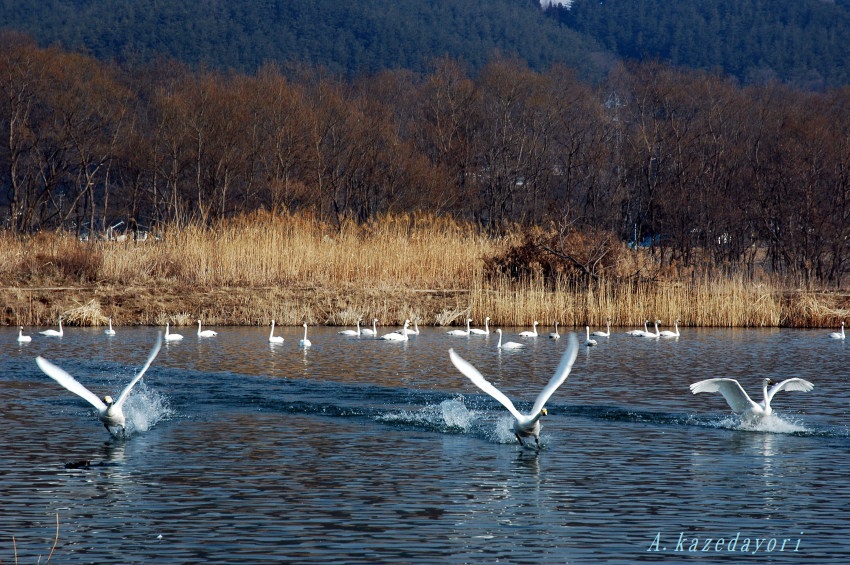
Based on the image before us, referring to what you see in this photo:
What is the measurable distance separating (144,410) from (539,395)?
20.0 ft

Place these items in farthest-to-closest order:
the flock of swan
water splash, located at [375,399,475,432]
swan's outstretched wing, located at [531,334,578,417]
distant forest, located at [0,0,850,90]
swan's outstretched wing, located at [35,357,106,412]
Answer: distant forest, located at [0,0,850,90] < water splash, located at [375,399,475,432] < swan's outstretched wing, located at [35,357,106,412] < the flock of swan < swan's outstretched wing, located at [531,334,578,417]

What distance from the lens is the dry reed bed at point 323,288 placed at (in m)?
33.2

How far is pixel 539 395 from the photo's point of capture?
13.9 m

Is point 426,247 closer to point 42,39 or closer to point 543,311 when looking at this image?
point 543,311

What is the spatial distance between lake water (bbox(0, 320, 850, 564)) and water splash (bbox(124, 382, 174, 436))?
4 cm

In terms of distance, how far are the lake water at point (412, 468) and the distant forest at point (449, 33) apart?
10284cm

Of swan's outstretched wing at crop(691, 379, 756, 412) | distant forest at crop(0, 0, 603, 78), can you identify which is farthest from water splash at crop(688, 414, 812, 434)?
distant forest at crop(0, 0, 603, 78)

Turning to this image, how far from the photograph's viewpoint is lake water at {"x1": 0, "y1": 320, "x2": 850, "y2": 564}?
9883 mm

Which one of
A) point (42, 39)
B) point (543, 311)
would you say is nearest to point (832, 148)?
point (543, 311)

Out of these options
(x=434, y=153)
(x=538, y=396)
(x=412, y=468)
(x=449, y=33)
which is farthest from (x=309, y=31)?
(x=412, y=468)

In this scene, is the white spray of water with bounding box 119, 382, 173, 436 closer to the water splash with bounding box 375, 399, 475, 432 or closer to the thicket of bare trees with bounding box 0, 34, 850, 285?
the water splash with bounding box 375, 399, 475, 432

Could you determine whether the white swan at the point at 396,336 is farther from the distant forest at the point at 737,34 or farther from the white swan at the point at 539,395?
the distant forest at the point at 737,34

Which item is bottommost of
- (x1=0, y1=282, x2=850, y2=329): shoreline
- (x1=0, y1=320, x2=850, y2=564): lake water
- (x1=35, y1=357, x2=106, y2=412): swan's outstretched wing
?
(x1=0, y1=320, x2=850, y2=564): lake water

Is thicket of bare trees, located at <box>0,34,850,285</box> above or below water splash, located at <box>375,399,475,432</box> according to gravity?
above
